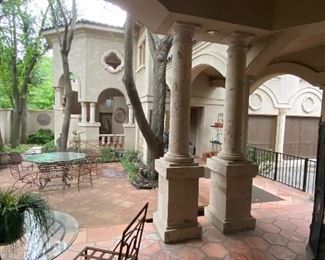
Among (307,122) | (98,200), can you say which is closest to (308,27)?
(98,200)

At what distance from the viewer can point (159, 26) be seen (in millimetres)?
3936

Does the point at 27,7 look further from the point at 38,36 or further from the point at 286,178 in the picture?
the point at 286,178

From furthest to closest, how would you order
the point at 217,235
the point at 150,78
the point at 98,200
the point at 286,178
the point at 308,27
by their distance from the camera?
the point at 150,78 → the point at 286,178 → the point at 98,200 → the point at 217,235 → the point at 308,27

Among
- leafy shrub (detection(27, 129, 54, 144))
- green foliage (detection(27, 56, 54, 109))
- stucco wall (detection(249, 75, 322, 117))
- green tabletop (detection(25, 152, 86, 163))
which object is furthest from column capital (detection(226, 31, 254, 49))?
green foliage (detection(27, 56, 54, 109))

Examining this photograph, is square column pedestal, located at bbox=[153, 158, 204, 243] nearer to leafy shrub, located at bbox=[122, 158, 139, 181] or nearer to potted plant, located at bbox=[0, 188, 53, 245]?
potted plant, located at bbox=[0, 188, 53, 245]

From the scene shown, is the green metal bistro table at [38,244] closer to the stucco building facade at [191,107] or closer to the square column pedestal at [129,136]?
the stucco building facade at [191,107]

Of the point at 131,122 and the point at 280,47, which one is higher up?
the point at 280,47

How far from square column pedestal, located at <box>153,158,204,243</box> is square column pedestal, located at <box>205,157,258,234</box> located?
0.49m

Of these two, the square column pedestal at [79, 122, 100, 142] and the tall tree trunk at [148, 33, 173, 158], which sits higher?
the tall tree trunk at [148, 33, 173, 158]

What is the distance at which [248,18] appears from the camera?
385cm

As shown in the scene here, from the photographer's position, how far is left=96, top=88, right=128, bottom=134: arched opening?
1561cm

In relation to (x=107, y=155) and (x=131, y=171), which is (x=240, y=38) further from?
(x=107, y=155)

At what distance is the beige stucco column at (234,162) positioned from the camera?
415 centimetres

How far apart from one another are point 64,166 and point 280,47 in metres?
6.01
